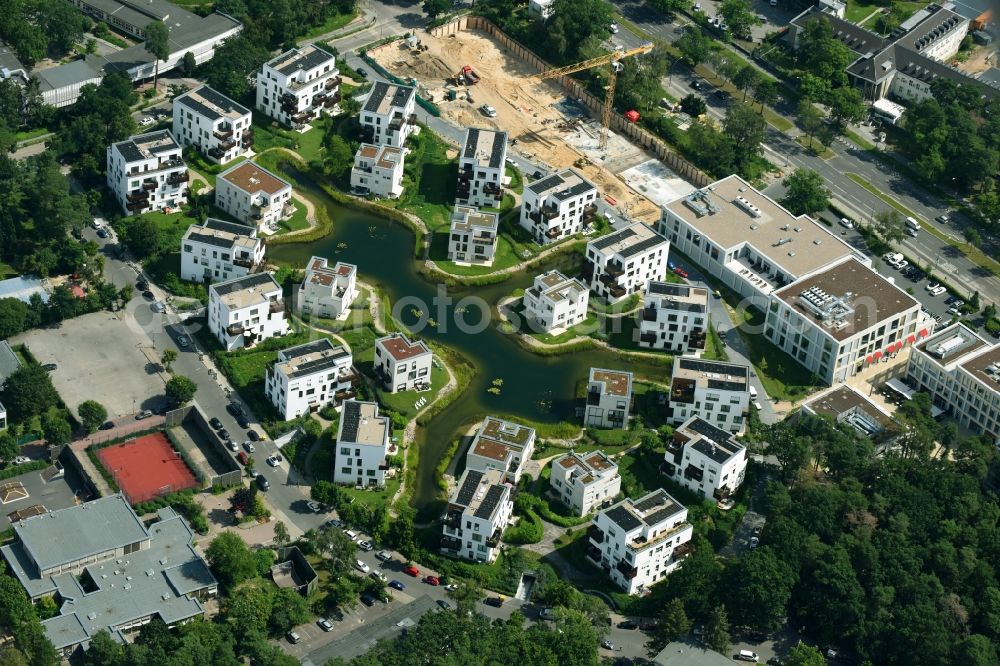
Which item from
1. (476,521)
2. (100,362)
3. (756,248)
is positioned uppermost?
(756,248)

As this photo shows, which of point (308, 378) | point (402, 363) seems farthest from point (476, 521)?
point (308, 378)

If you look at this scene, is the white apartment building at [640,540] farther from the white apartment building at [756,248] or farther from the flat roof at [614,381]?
the white apartment building at [756,248]

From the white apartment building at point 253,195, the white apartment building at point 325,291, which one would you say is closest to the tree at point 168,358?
the white apartment building at point 325,291

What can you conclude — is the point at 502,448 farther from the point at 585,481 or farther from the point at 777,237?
the point at 777,237

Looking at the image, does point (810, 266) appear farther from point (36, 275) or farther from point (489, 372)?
point (36, 275)

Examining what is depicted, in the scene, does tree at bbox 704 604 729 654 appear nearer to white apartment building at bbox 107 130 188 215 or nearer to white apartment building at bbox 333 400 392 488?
white apartment building at bbox 333 400 392 488
